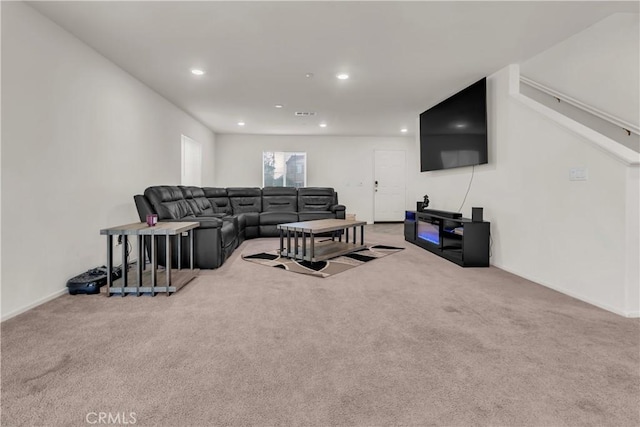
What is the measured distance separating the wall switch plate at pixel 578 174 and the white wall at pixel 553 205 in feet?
0.13

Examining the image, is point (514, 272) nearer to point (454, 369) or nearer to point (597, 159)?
point (597, 159)

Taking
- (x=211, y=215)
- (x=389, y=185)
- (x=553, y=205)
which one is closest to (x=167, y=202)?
(x=211, y=215)

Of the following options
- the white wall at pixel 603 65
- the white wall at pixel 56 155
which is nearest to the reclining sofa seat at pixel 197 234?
the white wall at pixel 56 155

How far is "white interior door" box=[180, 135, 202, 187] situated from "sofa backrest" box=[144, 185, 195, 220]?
2001 mm

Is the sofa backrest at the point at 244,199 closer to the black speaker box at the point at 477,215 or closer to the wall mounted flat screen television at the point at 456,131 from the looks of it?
the wall mounted flat screen television at the point at 456,131

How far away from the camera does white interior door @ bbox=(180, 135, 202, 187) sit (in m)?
6.18

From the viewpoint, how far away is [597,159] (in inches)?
98.6

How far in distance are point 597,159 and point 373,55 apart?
2.22 meters

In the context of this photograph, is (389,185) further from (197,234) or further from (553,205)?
(197,234)

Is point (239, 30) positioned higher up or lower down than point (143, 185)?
higher up

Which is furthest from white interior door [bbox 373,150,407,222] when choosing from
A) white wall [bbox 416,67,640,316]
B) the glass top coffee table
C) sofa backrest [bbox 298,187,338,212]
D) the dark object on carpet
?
white wall [bbox 416,67,640,316]

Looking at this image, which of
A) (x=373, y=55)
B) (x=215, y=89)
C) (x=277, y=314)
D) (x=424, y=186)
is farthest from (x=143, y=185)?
(x=424, y=186)

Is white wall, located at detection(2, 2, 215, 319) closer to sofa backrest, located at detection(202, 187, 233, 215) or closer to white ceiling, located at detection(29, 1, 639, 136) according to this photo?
white ceiling, located at detection(29, 1, 639, 136)

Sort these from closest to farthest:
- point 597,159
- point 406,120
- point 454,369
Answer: point 454,369
point 597,159
point 406,120
